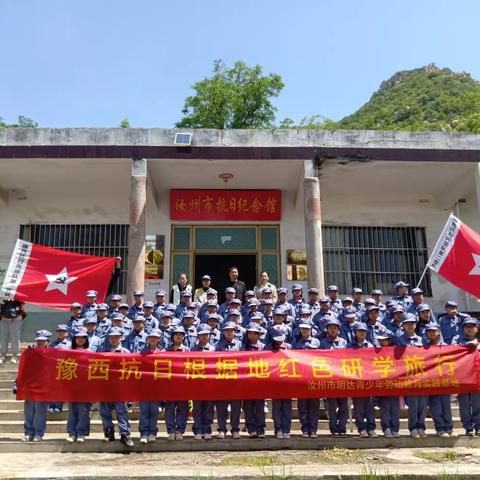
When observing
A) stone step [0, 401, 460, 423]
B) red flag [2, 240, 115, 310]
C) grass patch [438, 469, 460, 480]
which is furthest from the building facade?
grass patch [438, 469, 460, 480]

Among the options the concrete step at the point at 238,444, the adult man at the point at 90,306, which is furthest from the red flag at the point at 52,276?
the concrete step at the point at 238,444

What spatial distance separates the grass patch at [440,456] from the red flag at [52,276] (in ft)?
17.0

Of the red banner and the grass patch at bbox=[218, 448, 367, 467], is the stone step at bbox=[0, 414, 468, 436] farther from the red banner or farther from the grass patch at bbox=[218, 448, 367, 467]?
the grass patch at bbox=[218, 448, 367, 467]

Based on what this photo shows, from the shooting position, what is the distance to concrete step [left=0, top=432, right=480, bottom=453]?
5.09m

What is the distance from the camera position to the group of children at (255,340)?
5312 mm

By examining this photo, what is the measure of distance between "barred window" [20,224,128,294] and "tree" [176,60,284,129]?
1613 cm

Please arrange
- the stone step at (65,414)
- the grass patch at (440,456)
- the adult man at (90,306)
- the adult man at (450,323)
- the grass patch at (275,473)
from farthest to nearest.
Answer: the adult man at (90,306) → the adult man at (450,323) → the stone step at (65,414) → the grass patch at (440,456) → the grass patch at (275,473)

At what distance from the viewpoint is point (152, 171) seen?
918cm

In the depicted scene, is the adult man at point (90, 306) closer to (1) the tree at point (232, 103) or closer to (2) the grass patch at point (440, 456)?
(2) the grass patch at point (440, 456)

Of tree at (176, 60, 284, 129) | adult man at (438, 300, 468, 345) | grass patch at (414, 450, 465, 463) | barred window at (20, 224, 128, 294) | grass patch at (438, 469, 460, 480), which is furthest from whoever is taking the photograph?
tree at (176, 60, 284, 129)

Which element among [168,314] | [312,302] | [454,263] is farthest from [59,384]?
[454,263]

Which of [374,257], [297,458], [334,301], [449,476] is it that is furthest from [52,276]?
[374,257]

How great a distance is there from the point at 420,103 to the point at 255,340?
44.6 metres

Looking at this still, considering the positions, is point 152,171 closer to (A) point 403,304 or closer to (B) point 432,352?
(A) point 403,304
